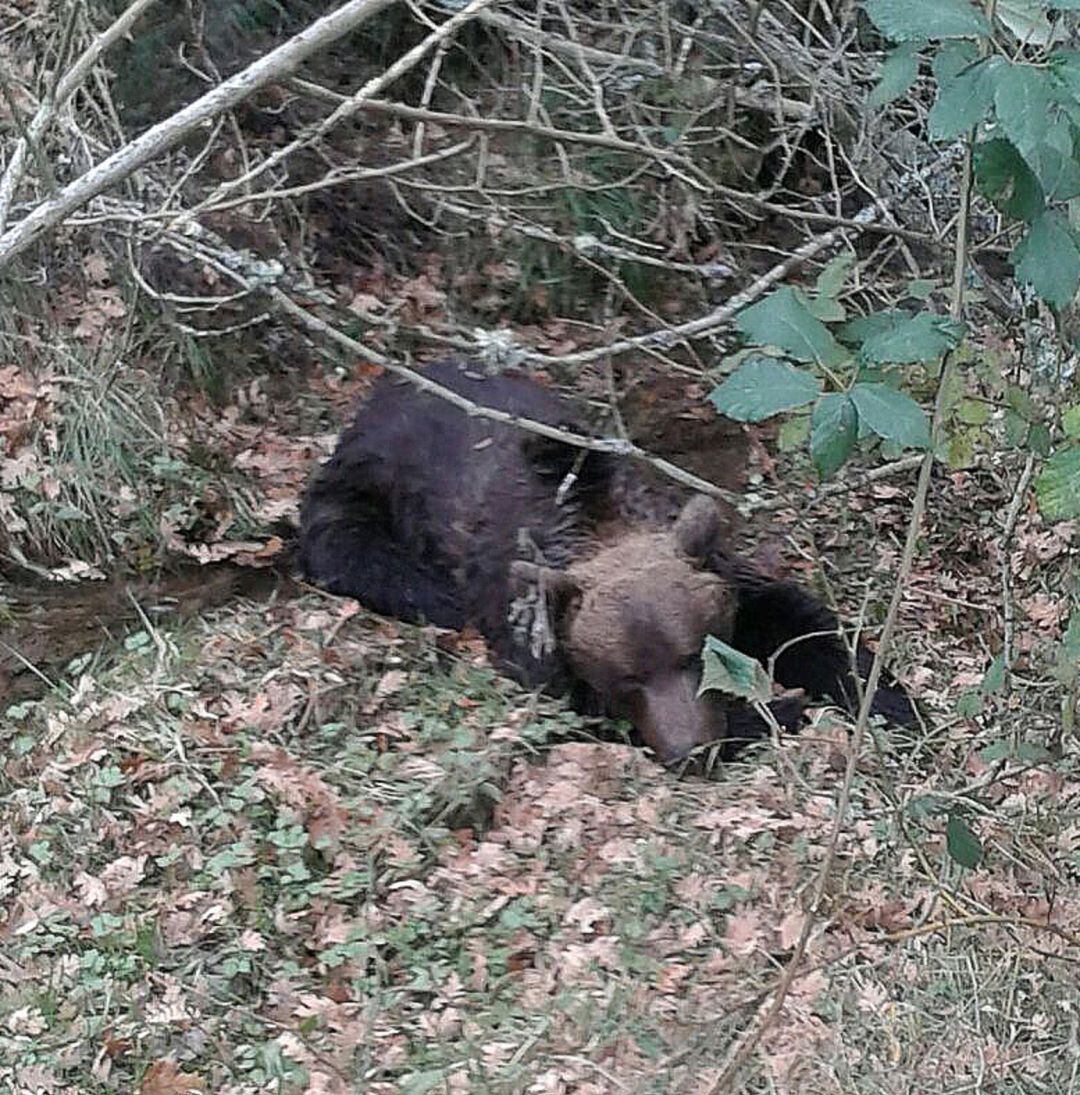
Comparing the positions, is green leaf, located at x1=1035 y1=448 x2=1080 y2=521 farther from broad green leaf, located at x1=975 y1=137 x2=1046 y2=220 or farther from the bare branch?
the bare branch

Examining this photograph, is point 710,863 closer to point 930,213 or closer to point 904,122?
point 930,213

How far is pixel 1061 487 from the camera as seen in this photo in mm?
2580

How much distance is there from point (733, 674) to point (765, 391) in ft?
2.00

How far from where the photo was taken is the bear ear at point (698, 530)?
5219 millimetres

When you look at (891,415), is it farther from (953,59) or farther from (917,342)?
(953,59)

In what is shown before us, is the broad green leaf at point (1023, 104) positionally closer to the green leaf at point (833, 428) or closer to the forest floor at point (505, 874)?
the green leaf at point (833, 428)

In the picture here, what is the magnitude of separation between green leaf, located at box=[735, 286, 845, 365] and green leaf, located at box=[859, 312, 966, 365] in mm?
64

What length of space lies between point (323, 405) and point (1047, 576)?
3200 millimetres

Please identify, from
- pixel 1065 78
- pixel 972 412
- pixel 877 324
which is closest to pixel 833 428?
pixel 877 324

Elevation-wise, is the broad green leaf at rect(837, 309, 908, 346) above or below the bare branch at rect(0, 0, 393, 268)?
below

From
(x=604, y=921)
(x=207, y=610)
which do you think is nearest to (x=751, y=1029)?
(x=604, y=921)

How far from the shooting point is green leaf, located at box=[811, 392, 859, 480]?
247 cm

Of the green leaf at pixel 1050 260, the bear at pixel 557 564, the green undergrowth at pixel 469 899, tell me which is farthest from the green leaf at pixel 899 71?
the bear at pixel 557 564

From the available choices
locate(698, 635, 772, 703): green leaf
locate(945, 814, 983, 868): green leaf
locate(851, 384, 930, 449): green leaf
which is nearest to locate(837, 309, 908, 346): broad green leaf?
locate(851, 384, 930, 449): green leaf
